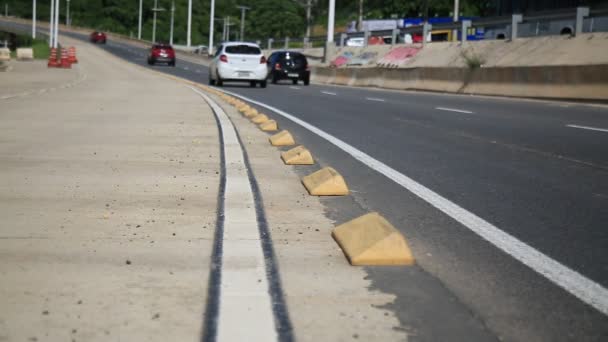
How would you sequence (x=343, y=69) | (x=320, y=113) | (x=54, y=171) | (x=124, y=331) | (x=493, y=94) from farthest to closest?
(x=343, y=69)
(x=493, y=94)
(x=320, y=113)
(x=54, y=171)
(x=124, y=331)

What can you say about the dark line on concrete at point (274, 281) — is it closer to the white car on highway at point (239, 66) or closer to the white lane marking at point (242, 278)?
the white lane marking at point (242, 278)

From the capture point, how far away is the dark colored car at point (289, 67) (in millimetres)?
38719

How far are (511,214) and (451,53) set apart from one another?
103 ft

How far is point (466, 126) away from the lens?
14.4m

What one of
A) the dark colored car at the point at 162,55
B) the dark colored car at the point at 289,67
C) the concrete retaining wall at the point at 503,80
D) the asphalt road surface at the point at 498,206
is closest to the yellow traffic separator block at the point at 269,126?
the asphalt road surface at the point at 498,206

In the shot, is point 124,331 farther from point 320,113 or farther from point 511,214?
point 320,113

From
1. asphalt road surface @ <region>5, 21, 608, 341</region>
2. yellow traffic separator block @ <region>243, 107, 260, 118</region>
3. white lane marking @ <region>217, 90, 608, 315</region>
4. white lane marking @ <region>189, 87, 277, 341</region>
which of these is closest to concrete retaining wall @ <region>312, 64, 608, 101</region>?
asphalt road surface @ <region>5, 21, 608, 341</region>

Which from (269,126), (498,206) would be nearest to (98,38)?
(269,126)

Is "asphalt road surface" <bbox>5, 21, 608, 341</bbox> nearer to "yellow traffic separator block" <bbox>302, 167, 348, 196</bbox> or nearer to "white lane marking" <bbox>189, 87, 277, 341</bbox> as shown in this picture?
"yellow traffic separator block" <bbox>302, 167, 348, 196</bbox>

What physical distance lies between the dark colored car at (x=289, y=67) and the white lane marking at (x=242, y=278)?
Result: 31.7 metres

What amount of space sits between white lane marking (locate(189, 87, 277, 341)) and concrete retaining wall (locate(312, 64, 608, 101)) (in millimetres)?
16268

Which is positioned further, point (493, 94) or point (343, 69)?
point (343, 69)

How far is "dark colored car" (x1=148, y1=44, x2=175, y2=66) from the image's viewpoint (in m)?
65.9

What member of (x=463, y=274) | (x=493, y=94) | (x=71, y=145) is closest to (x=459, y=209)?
(x=463, y=274)
